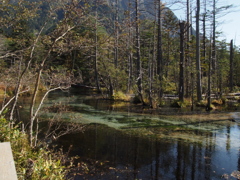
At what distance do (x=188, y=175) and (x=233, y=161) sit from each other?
1.64m

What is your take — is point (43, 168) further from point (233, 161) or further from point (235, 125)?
point (235, 125)

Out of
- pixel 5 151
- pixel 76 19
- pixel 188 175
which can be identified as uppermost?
pixel 76 19

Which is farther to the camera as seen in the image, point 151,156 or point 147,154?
point 147,154

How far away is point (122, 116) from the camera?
37.7ft

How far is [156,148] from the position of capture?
22.2 feet

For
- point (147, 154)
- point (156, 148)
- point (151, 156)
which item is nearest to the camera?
point (151, 156)

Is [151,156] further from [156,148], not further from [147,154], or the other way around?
[156,148]

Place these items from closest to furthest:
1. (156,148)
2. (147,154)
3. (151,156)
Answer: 1. (151,156)
2. (147,154)
3. (156,148)

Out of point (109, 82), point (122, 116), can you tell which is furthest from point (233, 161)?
point (109, 82)

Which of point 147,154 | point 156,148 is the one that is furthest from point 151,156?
point 156,148

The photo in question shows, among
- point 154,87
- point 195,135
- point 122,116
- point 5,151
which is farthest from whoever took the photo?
point 154,87

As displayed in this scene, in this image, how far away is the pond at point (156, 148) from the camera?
16.9 ft

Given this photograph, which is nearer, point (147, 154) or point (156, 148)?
point (147, 154)

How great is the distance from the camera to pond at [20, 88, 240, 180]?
516 centimetres
